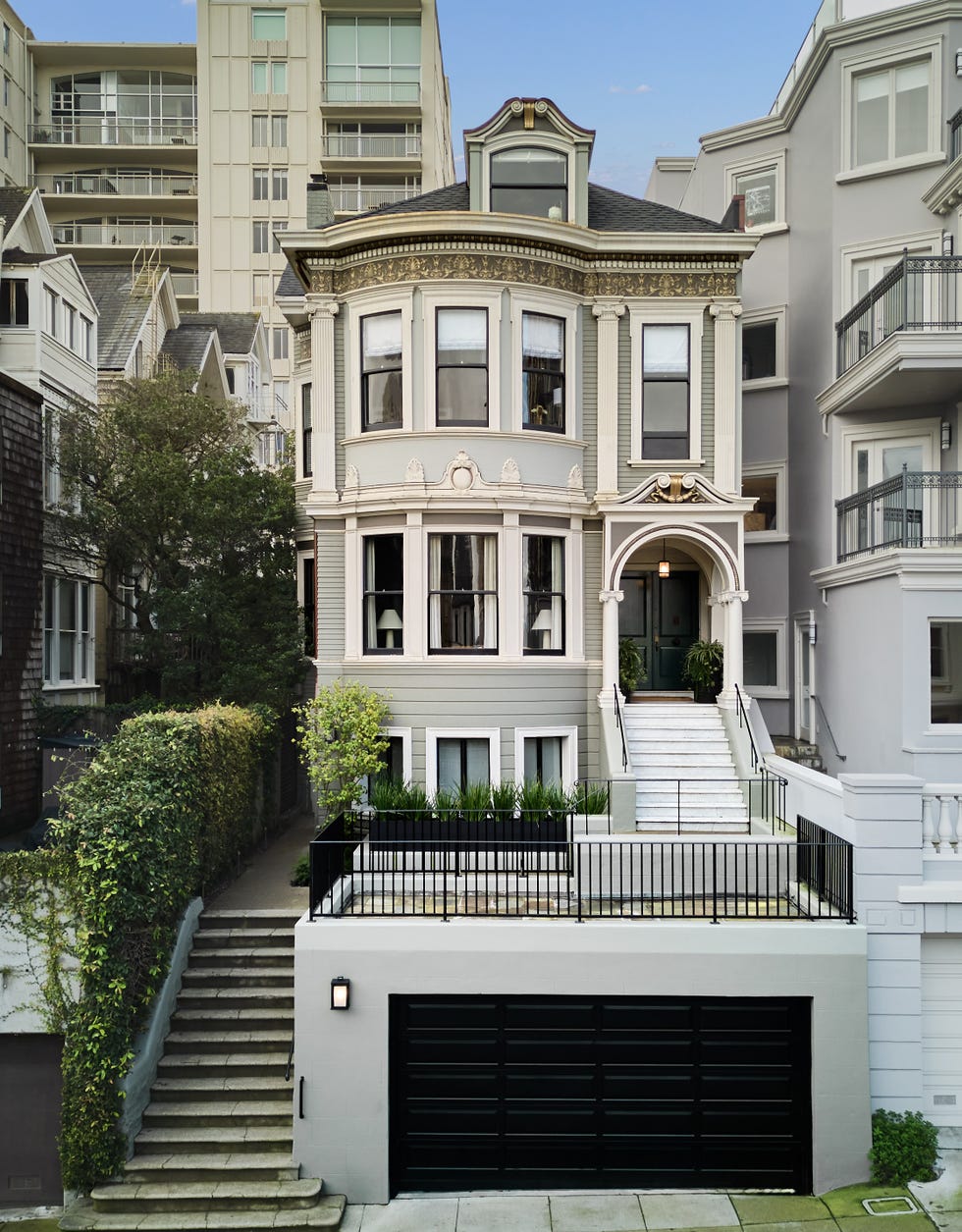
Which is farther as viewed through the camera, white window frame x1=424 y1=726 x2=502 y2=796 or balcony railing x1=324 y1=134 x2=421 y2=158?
balcony railing x1=324 y1=134 x2=421 y2=158

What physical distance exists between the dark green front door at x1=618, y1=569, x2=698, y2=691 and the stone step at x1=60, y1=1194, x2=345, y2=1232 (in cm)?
1150

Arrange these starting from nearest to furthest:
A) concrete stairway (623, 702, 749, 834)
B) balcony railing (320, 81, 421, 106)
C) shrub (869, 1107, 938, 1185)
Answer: shrub (869, 1107, 938, 1185), concrete stairway (623, 702, 749, 834), balcony railing (320, 81, 421, 106)

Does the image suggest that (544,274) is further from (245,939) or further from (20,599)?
(245,939)

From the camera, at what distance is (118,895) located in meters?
10.7

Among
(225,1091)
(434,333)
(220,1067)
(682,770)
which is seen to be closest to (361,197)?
(434,333)

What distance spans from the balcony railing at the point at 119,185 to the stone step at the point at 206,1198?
47.0m

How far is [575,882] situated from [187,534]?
11.8 m

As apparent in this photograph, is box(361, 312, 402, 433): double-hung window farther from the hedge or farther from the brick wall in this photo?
the hedge

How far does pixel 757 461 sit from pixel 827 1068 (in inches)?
544

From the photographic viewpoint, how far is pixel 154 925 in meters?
11.2

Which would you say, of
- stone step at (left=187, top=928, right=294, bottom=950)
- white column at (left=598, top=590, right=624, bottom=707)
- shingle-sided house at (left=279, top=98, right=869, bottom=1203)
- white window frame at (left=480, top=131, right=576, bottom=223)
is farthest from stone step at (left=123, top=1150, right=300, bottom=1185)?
white window frame at (left=480, top=131, right=576, bottom=223)

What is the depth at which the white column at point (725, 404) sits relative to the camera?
17.2 metres

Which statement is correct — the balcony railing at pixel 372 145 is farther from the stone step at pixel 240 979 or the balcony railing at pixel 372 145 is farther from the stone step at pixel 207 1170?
the stone step at pixel 207 1170

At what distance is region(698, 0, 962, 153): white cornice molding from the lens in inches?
681
